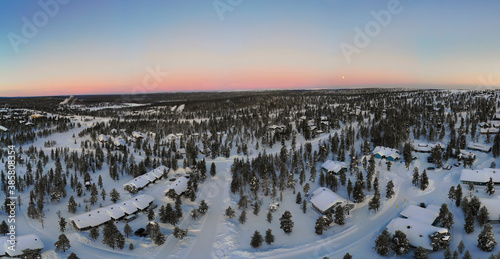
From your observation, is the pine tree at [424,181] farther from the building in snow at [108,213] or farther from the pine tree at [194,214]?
the building in snow at [108,213]

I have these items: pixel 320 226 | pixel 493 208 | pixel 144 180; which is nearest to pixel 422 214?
pixel 493 208

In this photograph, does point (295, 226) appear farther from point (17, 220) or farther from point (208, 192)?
point (17, 220)

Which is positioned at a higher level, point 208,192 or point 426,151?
point 426,151

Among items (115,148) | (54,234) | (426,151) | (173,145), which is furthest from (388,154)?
(115,148)

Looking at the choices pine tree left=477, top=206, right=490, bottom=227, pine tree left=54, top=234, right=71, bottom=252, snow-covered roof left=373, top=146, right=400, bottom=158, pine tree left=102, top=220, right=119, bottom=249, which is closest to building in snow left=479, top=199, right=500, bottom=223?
→ pine tree left=477, top=206, right=490, bottom=227

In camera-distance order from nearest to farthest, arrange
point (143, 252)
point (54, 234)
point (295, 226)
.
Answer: point (143, 252), point (54, 234), point (295, 226)

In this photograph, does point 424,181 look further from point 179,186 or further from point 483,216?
point 179,186
